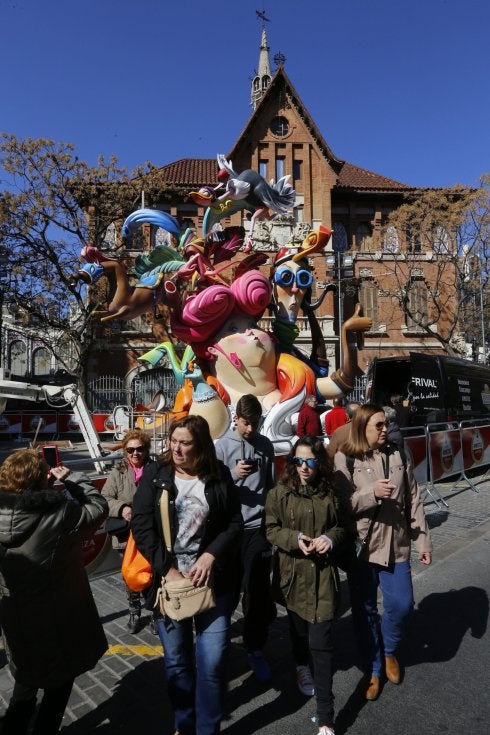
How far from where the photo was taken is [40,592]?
94.4 inches

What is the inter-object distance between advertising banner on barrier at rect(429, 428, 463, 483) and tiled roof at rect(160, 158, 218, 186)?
74.3 feet

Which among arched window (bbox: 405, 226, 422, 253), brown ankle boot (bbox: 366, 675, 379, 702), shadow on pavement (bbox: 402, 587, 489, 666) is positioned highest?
A: arched window (bbox: 405, 226, 422, 253)

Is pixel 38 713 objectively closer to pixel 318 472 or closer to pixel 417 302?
pixel 318 472

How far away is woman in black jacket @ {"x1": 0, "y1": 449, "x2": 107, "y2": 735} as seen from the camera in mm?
2342

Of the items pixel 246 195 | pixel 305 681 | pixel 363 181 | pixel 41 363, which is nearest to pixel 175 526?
pixel 305 681

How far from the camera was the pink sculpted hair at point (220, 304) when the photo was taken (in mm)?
9344

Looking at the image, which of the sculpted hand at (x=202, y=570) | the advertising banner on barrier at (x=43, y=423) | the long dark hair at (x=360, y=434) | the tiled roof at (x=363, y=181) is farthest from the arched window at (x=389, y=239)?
the sculpted hand at (x=202, y=570)

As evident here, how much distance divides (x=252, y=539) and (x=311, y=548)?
2.45 feet

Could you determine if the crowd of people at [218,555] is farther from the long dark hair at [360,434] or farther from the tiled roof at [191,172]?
the tiled roof at [191,172]

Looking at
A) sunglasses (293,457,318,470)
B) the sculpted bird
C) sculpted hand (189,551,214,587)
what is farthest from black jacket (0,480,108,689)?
the sculpted bird

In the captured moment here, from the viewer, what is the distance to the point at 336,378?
999 cm

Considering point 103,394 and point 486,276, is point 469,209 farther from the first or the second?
point 103,394

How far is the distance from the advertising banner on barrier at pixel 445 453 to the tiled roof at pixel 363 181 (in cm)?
2268

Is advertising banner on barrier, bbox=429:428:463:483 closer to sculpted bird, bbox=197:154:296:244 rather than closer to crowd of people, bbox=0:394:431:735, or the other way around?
sculpted bird, bbox=197:154:296:244
